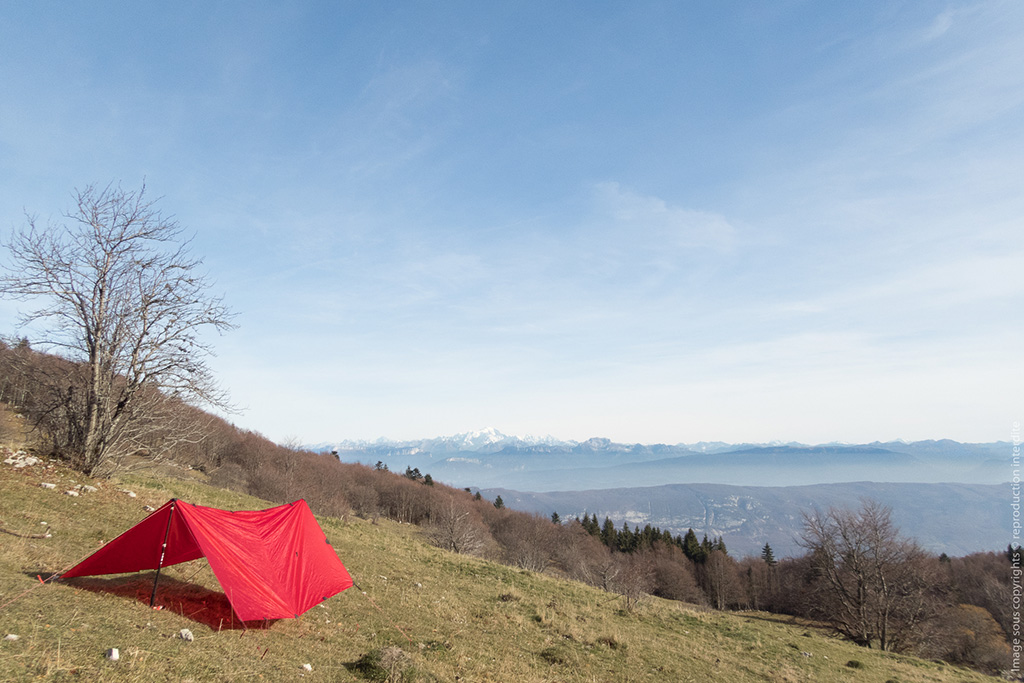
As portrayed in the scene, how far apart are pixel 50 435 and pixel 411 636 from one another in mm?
17407

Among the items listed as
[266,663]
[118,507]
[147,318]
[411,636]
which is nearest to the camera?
[266,663]

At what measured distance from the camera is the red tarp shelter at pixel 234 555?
9836mm

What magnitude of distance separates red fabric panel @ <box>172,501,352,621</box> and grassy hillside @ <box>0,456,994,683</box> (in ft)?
1.73

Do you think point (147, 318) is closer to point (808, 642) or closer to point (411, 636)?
point (411, 636)

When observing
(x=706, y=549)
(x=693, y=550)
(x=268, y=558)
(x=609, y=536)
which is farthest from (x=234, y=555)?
(x=706, y=549)

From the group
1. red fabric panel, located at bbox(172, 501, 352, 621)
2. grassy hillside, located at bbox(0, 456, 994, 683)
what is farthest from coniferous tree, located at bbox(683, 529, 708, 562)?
red fabric panel, located at bbox(172, 501, 352, 621)

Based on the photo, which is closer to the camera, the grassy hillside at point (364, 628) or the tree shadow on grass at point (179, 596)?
the grassy hillside at point (364, 628)

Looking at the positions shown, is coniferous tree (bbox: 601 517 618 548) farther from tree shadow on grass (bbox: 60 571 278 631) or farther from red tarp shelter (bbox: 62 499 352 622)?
tree shadow on grass (bbox: 60 571 278 631)

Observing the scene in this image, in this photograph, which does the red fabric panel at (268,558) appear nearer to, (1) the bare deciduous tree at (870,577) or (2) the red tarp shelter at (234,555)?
(2) the red tarp shelter at (234,555)

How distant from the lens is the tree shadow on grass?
955 centimetres

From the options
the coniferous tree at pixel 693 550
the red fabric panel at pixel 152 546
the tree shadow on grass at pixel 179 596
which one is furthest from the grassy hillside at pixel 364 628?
the coniferous tree at pixel 693 550

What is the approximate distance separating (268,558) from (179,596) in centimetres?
180

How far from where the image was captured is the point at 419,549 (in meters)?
24.4

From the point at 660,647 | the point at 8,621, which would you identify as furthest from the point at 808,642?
the point at 8,621
